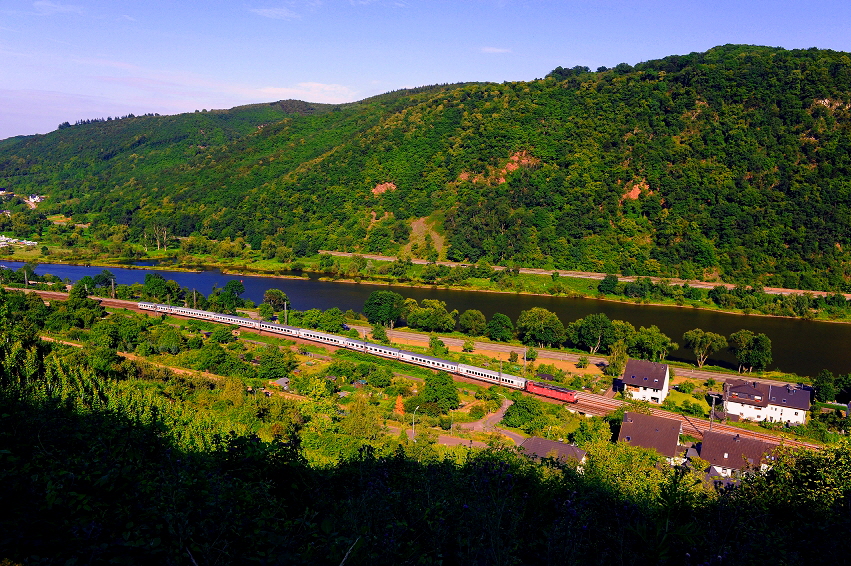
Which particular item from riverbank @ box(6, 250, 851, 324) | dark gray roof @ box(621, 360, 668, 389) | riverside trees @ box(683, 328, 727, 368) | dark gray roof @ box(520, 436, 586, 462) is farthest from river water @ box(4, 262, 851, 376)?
dark gray roof @ box(520, 436, 586, 462)

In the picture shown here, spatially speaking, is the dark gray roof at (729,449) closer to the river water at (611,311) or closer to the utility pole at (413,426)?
the utility pole at (413,426)

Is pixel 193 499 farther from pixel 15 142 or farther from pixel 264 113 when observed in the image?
pixel 15 142

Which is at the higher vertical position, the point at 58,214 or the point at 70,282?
the point at 58,214

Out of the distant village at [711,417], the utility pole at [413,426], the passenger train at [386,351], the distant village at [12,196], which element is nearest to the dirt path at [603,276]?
the distant village at [711,417]

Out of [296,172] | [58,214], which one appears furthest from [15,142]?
[296,172]

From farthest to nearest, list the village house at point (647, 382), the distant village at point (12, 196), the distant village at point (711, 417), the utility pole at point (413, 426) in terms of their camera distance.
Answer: the distant village at point (12, 196) → the village house at point (647, 382) → the utility pole at point (413, 426) → the distant village at point (711, 417)

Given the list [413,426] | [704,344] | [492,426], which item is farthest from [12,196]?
[704,344]

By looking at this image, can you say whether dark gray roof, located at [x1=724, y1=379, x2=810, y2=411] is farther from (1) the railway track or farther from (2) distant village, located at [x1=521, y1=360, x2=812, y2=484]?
(1) the railway track
